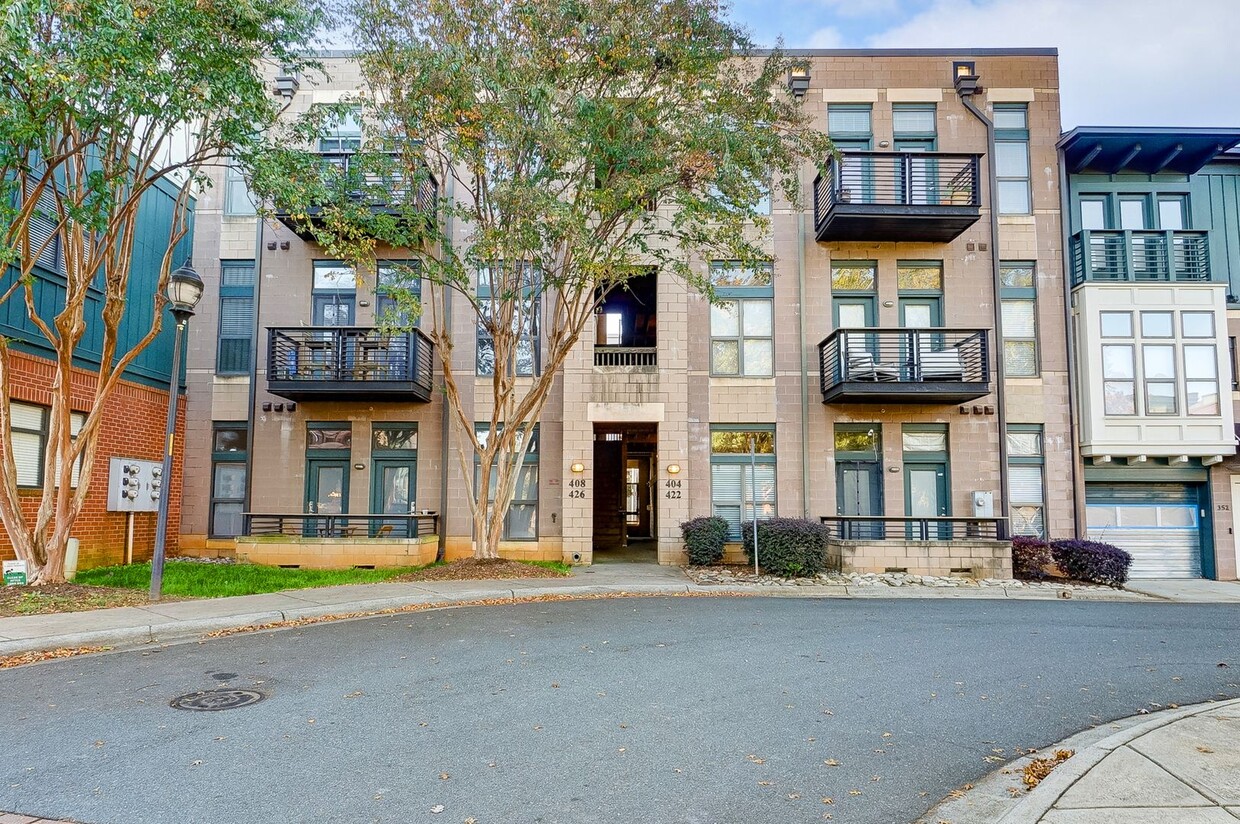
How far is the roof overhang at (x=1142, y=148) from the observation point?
53.4 feet

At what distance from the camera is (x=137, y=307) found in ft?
50.9

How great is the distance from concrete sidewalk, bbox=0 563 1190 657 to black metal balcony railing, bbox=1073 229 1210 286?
7457 millimetres

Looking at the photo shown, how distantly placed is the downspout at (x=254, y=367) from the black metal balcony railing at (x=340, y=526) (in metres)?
0.57

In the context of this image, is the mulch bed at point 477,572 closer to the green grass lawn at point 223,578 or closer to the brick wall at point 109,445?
the green grass lawn at point 223,578

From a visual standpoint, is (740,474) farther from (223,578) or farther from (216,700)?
(216,700)

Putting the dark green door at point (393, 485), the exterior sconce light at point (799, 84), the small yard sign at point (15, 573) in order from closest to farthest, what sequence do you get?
the small yard sign at point (15, 573) → the dark green door at point (393, 485) → the exterior sconce light at point (799, 84)

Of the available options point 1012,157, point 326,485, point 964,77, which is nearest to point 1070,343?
point 1012,157

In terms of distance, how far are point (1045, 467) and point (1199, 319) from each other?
4.64 meters

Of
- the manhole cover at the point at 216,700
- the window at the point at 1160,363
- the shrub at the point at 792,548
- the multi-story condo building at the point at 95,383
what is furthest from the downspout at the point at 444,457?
the window at the point at 1160,363

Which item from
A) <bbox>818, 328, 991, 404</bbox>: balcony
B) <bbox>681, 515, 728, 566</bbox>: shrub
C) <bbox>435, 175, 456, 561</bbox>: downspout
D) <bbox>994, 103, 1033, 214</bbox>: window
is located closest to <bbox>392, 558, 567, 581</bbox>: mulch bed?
<bbox>435, 175, 456, 561</bbox>: downspout

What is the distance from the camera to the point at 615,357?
1741 centimetres

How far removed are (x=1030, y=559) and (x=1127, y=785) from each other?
39.4ft

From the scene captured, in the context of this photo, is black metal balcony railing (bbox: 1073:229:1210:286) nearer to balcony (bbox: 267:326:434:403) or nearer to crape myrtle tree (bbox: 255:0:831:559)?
crape myrtle tree (bbox: 255:0:831:559)

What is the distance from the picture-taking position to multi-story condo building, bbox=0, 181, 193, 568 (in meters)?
12.6
